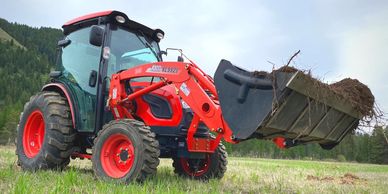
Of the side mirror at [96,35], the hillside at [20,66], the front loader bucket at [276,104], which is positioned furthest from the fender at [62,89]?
the hillside at [20,66]

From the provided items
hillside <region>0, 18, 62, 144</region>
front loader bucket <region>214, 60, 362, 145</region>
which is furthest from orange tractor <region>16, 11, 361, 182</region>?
hillside <region>0, 18, 62, 144</region>

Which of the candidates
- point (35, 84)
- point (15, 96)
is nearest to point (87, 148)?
point (15, 96)

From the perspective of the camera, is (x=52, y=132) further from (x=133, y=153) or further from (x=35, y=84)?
(x=35, y=84)

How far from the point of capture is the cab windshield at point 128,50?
6.68 m

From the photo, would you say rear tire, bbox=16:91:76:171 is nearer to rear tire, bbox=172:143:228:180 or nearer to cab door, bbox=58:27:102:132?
cab door, bbox=58:27:102:132

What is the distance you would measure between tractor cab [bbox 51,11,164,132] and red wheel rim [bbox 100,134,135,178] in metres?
0.89

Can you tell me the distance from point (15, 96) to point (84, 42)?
106 m

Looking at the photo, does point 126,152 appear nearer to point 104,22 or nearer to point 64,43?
point 104,22

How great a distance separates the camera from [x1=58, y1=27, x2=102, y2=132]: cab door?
6.43 metres

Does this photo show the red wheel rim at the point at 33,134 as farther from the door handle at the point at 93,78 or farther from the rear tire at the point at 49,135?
the door handle at the point at 93,78

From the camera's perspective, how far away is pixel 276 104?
14.4 feet

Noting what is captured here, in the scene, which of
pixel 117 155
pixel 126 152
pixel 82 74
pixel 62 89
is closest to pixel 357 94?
pixel 126 152

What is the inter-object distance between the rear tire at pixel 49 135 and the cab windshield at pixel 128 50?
0.97 meters

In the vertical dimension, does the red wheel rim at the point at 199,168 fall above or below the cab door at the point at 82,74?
below
